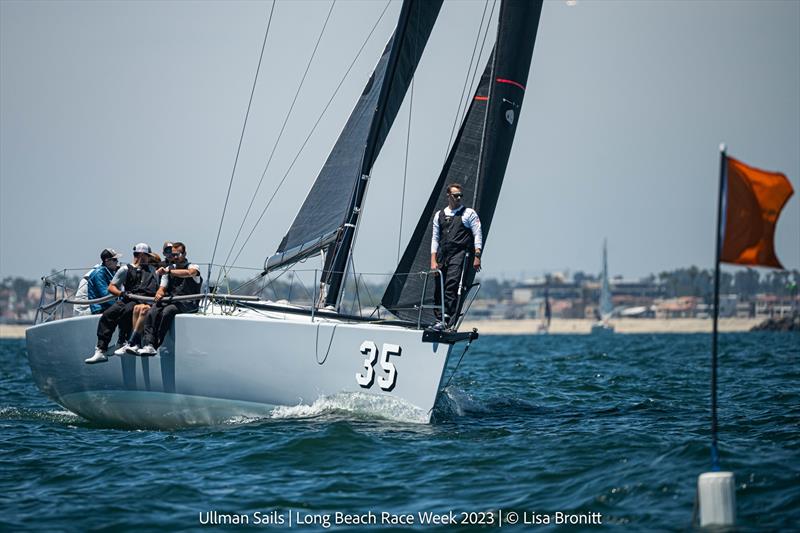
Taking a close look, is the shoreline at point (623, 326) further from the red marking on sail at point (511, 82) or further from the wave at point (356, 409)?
the wave at point (356, 409)

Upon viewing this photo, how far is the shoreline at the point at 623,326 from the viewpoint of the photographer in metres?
127

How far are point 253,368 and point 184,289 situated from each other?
1.31 metres

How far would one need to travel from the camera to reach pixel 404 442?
368 inches

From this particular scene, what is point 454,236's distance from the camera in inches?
421

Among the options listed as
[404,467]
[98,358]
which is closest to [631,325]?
[98,358]

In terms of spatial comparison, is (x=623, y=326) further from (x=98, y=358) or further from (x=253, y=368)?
(x=253, y=368)

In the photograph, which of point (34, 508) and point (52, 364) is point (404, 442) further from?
point (52, 364)

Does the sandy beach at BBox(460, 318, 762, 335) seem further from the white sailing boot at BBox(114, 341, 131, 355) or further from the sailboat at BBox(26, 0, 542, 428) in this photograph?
the white sailing boot at BBox(114, 341, 131, 355)

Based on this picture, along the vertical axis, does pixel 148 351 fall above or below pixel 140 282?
below

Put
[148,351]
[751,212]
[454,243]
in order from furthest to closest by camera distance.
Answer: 1. [454,243]
2. [148,351]
3. [751,212]

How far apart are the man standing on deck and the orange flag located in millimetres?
4126

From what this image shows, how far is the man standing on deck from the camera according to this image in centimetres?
1068

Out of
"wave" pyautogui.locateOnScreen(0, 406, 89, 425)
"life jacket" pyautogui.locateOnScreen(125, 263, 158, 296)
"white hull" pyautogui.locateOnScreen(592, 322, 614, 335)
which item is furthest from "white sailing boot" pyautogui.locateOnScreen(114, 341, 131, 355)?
"white hull" pyautogui.locateOnScreen(592, 322, 614, 335)

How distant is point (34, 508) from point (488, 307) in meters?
174
